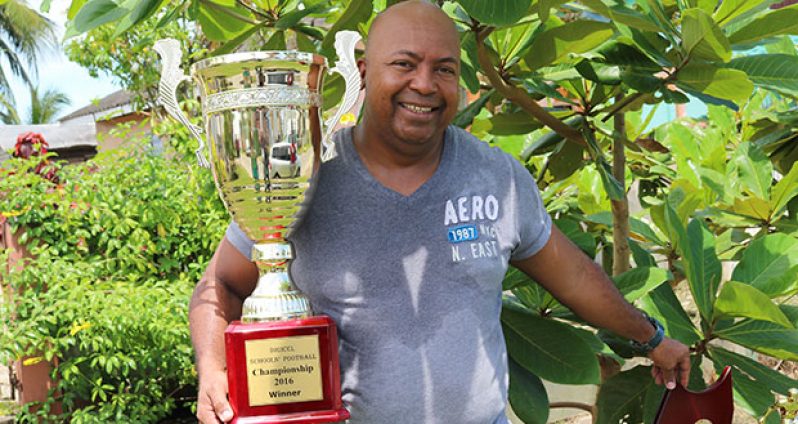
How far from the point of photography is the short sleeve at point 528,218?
1.61 metres

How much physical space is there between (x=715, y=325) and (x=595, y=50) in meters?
0.62

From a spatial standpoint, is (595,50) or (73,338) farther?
(73,338)

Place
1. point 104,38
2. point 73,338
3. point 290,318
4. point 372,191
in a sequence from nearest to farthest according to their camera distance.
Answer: point 290,318, point 372,191, point 73,338, point 104,38

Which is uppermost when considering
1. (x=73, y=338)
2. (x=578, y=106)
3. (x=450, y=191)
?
(x=578, y=106)

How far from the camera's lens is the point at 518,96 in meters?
2.02

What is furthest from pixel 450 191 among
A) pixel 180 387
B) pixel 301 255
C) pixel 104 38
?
pixel 104 38

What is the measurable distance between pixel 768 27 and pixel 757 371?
2.38 feet

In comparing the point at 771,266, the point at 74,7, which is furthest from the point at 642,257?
the point at 74,7

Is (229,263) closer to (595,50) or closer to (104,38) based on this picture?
(595,50)

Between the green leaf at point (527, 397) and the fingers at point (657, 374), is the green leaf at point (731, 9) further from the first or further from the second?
the green leaf at point (527, 397)

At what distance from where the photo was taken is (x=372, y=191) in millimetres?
1494

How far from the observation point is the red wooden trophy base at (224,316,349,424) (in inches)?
50.8

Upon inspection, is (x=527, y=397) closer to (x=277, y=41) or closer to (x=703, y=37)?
(x=703, y=37)

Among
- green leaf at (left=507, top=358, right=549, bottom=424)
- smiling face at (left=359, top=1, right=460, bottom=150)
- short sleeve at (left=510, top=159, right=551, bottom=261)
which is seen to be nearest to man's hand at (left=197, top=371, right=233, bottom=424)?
smiling face at (left=359, top=1, right=460, bottom=150)
